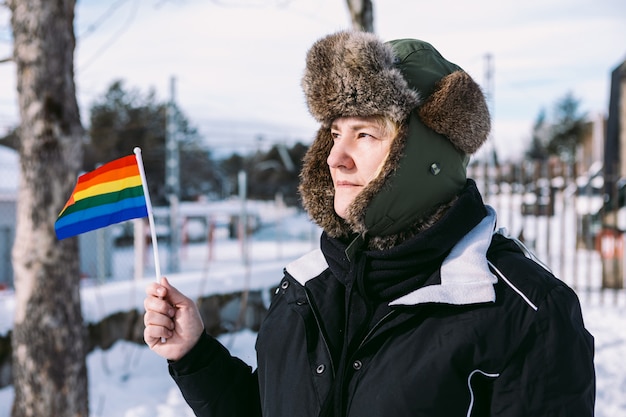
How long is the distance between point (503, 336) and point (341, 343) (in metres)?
0.41

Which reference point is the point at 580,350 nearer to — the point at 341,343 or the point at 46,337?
the point at 341,343

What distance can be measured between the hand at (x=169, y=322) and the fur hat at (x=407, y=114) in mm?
528

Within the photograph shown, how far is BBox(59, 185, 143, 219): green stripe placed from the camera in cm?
202

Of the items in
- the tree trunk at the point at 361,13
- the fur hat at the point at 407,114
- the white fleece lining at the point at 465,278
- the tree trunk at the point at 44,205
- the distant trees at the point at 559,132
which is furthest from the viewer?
the distant trees at the point at 559,132

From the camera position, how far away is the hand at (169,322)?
167 cm

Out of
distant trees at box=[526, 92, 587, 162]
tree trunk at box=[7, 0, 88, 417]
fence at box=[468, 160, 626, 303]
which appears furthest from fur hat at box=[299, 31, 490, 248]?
distant trees at box=[526, 92, 587, 162]

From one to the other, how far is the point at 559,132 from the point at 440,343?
65091 mm

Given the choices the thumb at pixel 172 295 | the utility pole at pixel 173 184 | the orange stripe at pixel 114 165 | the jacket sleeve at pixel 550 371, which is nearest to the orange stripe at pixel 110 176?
the orange stripe at pixel 114 165

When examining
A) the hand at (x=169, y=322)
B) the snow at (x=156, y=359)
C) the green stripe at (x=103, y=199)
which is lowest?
the snow at (x=156, y=359)

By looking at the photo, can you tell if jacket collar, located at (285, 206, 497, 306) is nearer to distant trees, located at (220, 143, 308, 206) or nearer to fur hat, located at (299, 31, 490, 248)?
fur hat, located at (299, 31, 490, 248)

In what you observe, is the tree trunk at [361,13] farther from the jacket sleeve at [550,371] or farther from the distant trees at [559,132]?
the distant trees at [559,132]

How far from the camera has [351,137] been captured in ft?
5.14

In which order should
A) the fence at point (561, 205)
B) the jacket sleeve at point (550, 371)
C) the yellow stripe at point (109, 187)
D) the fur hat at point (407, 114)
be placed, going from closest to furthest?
the jacket sleeve at point (550, 371), the fur hat at point (407, 114), the yellow stripe at point (109, 187), the fence at point (561, 205)

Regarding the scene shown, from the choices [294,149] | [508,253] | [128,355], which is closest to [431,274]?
[508,253]
